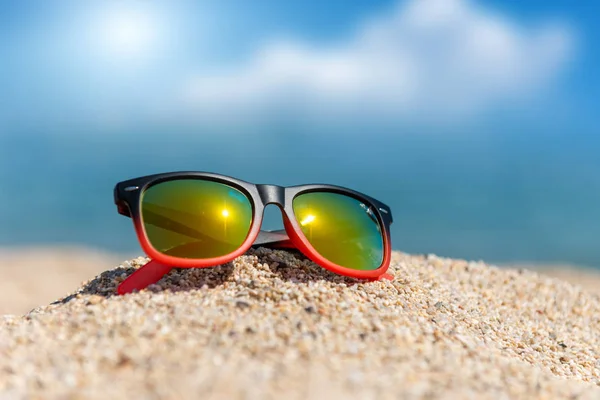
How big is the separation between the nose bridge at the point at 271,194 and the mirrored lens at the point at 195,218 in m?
0.09

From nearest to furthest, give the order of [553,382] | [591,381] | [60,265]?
[553,382]
[591,381]
[60,265]

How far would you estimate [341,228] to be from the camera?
3.27 meters

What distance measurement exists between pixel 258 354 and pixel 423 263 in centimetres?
360

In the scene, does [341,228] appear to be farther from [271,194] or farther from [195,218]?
[195,218]

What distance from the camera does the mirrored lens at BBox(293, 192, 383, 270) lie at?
315cm

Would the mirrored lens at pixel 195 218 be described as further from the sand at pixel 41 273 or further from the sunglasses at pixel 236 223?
the sand at pixel 41 273

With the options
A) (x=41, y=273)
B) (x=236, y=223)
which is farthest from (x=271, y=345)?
(x=41, y=273)

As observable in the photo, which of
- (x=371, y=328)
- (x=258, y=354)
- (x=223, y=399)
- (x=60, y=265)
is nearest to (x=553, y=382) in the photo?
(x=371, y=328)

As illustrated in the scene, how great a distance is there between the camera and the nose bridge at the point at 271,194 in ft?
10.1

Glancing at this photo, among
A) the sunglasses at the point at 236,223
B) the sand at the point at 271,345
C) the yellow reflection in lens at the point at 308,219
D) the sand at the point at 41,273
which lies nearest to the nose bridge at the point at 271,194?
the sunglasses at the point at 236,223

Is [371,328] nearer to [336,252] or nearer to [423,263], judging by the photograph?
[336,252]

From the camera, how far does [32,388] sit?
69.4 inches

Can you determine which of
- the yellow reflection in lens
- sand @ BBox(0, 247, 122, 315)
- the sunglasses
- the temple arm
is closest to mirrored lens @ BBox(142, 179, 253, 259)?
the sunglasses

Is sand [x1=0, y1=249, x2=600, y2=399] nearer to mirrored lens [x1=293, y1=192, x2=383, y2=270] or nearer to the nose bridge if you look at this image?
mirrored lens [x1=293, y1=192, x2=383, y2=270]
